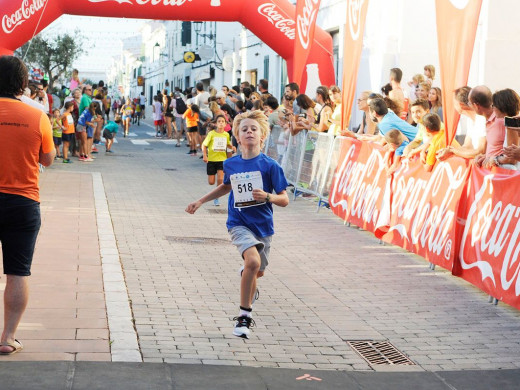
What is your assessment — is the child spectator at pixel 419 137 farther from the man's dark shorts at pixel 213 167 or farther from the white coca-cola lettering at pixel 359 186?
the man's dark shorts at pixel 213 167

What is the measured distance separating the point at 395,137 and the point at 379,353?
198 inches

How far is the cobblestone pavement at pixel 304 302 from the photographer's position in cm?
621

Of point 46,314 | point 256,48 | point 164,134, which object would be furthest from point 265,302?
point 164,134

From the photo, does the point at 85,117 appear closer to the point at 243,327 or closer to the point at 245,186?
the point at 245,186

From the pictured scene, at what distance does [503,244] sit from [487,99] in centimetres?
171

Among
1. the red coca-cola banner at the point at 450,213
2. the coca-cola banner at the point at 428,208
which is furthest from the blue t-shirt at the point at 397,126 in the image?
the coca-cola banner at the point at 428,208

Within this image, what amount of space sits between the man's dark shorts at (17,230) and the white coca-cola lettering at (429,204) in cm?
458

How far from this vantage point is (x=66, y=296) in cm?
744

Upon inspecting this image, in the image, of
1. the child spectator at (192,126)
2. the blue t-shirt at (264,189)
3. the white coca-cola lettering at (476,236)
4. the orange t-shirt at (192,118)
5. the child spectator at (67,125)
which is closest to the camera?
the blue t-shirt at (264,189)

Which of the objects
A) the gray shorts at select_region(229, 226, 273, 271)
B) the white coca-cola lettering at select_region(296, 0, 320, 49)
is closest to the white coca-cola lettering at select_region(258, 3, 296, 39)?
the white coca-cola lettering at select_region(296, 0, 320, 49)

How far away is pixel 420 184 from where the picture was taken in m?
10.1

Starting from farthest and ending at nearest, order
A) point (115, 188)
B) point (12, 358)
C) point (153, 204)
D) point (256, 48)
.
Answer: point (256, 48) < point (115, 188) < point (153, 204) < point (12, 358)

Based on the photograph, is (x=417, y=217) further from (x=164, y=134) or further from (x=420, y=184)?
(x=164, y=134)

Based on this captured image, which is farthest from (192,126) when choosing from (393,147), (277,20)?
(393,147)
